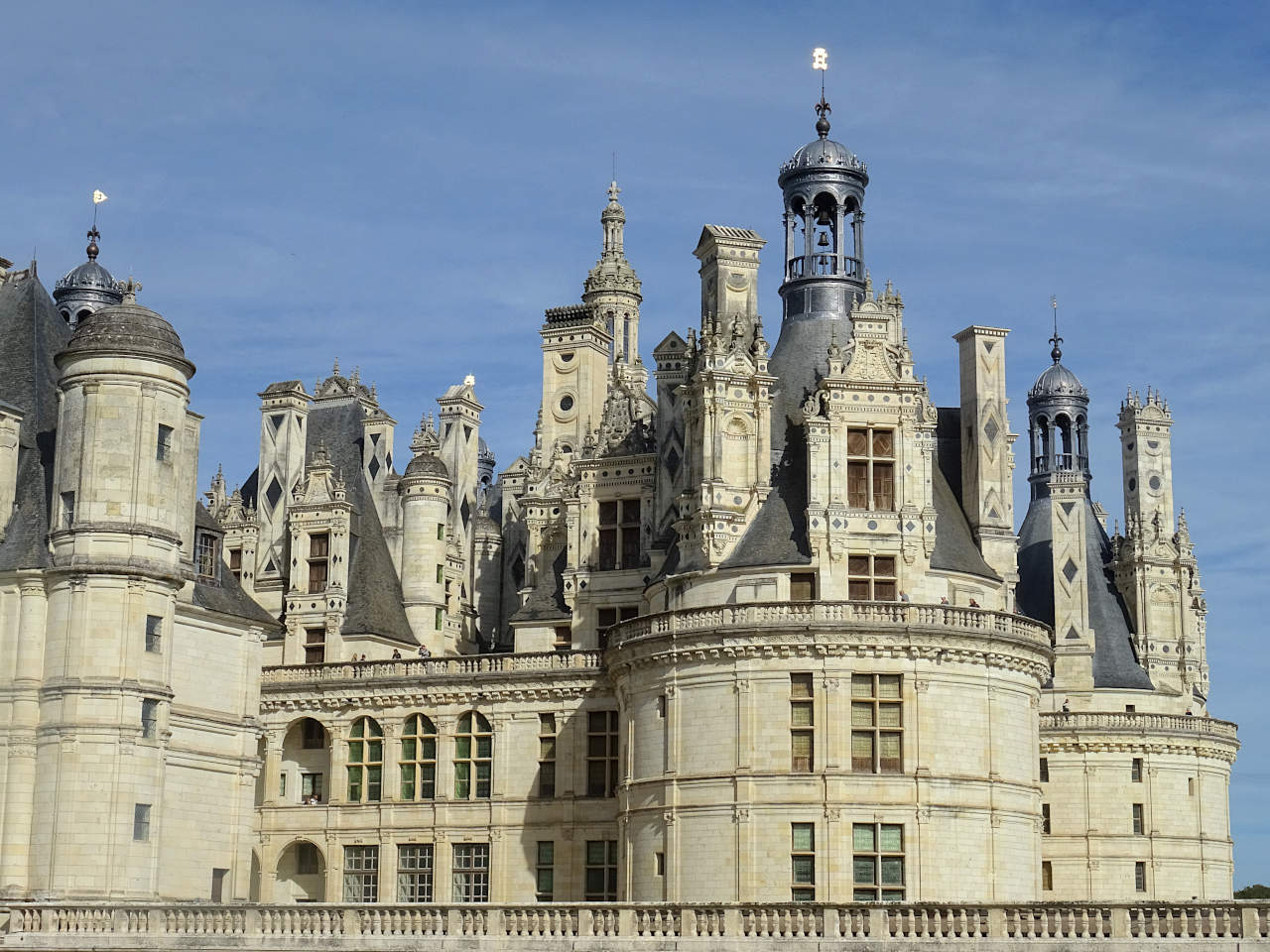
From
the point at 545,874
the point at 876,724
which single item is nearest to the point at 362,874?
the point at 545,874

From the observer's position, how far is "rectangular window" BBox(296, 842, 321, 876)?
59.4 m

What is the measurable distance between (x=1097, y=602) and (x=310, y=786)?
25.9 meters

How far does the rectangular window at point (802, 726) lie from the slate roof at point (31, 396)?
1772cm

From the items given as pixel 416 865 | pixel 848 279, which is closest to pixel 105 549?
pixel 416 865

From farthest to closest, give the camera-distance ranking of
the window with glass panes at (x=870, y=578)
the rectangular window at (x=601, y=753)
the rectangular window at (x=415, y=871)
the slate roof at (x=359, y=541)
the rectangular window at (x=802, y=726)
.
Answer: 1. the slate roof at (x=359, y=541)
2. the rectangular window at (x=415, y=871)
3. the rectangular window at (x=601, y=753)
4. the window with glass panes at (x=870, y=578)
5. the rectangular window at (x=802, y=726)

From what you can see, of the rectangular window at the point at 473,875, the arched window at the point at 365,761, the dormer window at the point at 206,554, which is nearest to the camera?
the dormer window at the point at 206,554

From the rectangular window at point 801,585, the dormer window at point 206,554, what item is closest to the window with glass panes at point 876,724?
the rectangular window at point 801,585

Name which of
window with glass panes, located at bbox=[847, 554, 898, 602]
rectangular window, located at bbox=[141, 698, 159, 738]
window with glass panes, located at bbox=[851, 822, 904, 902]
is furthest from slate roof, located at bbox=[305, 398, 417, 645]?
window with glass panes, located at bbox=[851, 822, 904, 902]

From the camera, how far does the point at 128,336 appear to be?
4281 centimetres

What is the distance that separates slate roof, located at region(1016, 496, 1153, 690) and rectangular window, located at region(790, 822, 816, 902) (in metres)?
18.6

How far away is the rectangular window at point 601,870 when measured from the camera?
5453 cm

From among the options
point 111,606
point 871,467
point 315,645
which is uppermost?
point 871,467

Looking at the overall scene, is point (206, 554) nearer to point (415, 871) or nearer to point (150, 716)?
point (150, 716)

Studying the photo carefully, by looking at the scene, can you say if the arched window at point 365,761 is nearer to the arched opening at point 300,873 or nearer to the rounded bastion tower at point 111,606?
the arched opening at point 300,873
